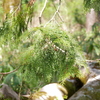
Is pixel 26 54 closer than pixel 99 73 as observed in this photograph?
Yes

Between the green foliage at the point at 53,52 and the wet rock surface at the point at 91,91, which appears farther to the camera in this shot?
the wet rock surface at the point at 91,91

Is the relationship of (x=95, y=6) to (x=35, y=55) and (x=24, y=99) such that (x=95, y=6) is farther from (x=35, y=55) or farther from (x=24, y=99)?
(x=24, y=99)

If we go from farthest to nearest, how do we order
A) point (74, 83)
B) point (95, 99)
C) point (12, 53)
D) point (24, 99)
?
point (12, 53) < point (74, 83) < point (24, 99) < point (95, 99)

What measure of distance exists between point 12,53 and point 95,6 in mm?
3925

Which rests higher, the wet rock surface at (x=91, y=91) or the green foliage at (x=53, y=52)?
the green foliage at (x=53, y=52)

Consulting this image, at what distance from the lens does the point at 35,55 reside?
139cm

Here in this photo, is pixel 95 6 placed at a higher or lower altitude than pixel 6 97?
higher

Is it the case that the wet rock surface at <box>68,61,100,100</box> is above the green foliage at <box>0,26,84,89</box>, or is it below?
below

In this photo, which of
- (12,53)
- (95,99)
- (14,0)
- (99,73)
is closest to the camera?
(95,99)

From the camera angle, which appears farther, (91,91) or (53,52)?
(91,91)

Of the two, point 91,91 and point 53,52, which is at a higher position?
point 53,52

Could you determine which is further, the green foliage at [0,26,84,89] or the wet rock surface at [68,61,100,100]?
the wet rock surface at [68,61,100,100]

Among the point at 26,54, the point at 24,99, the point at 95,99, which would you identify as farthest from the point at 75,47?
the point at 24,99

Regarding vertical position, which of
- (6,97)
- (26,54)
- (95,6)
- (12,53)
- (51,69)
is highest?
(95,6)
